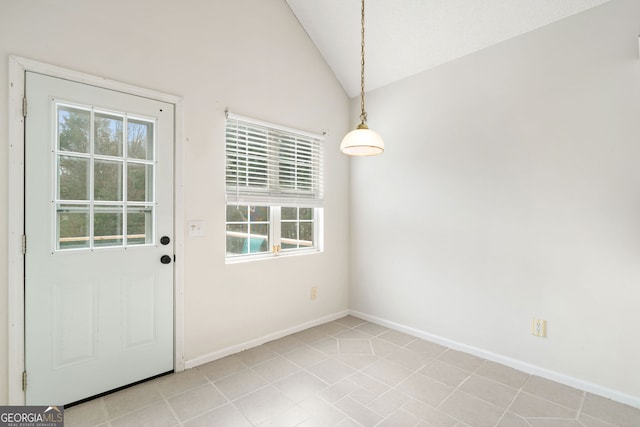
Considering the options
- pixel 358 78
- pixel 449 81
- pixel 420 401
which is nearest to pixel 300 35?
pixel 358 78

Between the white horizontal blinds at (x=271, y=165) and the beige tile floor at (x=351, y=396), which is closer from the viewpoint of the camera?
the beige tile floor at (x=351, y=396)

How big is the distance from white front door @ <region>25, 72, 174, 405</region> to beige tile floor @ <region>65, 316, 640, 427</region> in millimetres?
267

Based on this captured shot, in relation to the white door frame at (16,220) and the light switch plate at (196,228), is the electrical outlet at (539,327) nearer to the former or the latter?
the light switch plate at (196,228)

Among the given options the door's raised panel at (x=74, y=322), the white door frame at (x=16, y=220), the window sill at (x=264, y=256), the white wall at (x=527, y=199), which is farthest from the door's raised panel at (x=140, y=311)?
the white wall at (x=527, y=199)

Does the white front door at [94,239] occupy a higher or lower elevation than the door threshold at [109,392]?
higher

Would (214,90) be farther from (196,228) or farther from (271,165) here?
(196,228)

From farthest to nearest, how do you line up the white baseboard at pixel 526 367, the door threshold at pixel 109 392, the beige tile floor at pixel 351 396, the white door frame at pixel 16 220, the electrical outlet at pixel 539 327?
the electrical outlet at pixel 539 327
the white baseboard at pixel 526 367
the door threshold at pixel 109 392
the beige tile floor at pixel 351 396
the white door frame at pixel 16 220

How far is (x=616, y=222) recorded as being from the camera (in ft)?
7.60

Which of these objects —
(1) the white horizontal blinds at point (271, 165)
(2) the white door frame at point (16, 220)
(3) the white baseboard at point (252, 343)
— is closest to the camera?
(2) the white door frame at point (16, 220)

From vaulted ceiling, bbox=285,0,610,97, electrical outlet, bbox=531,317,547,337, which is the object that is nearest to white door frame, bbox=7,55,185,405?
vaulted ceiling, bbox=285,0,610,97

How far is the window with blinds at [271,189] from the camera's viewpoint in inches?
121

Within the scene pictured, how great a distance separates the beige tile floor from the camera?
6.79ft

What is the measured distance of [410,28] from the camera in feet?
10.1

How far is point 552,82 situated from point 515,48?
460mm
